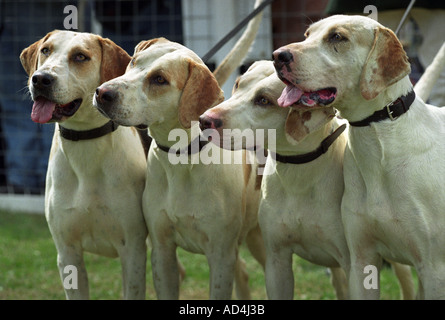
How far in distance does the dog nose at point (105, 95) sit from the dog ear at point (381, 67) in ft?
4.24

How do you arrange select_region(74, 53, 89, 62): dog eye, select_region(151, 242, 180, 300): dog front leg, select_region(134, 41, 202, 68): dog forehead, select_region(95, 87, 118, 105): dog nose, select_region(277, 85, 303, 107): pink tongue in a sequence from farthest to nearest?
1. select_region(151, 242, 180, 300): dog front leg
2. select_region(74, 53, 89, 62): dog eye
3. select_region(134, 41, 202, 68): dog forehead
4. select_region(95, 87, 118, 105): dog nose
5. select_region(277, 85, 303, 107): pink tongue

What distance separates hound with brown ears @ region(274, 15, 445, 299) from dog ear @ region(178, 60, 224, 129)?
647 mm

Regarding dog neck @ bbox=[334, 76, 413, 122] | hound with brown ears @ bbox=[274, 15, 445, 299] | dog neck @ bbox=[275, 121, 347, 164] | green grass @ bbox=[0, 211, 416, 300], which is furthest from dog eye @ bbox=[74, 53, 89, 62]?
green grass @ bbox=[0, 211, 416, 300]

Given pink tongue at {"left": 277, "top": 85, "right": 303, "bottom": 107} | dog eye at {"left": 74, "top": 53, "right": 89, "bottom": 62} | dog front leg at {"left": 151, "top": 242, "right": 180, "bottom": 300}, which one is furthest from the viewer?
dog front leg at {"left": 151, "top": 242, "right": 180, "bottom": 300}

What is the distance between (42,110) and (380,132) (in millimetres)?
1873

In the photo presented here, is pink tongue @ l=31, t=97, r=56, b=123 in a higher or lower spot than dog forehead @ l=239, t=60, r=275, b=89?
lower

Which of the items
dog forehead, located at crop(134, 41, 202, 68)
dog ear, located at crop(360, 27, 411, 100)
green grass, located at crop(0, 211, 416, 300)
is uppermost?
dog ear, located at crop(360, 27, 411, 100)

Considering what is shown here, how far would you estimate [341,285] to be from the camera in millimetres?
5473

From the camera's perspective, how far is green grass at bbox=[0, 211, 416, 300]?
6.52m

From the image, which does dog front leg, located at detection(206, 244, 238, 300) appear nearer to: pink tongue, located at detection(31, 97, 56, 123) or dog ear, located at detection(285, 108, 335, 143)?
dog ear, located at detection(285, 108, 335, 143)

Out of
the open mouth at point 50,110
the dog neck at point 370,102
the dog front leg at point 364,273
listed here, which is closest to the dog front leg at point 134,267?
the open mouth at point 50,110

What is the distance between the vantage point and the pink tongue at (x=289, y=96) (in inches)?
144
